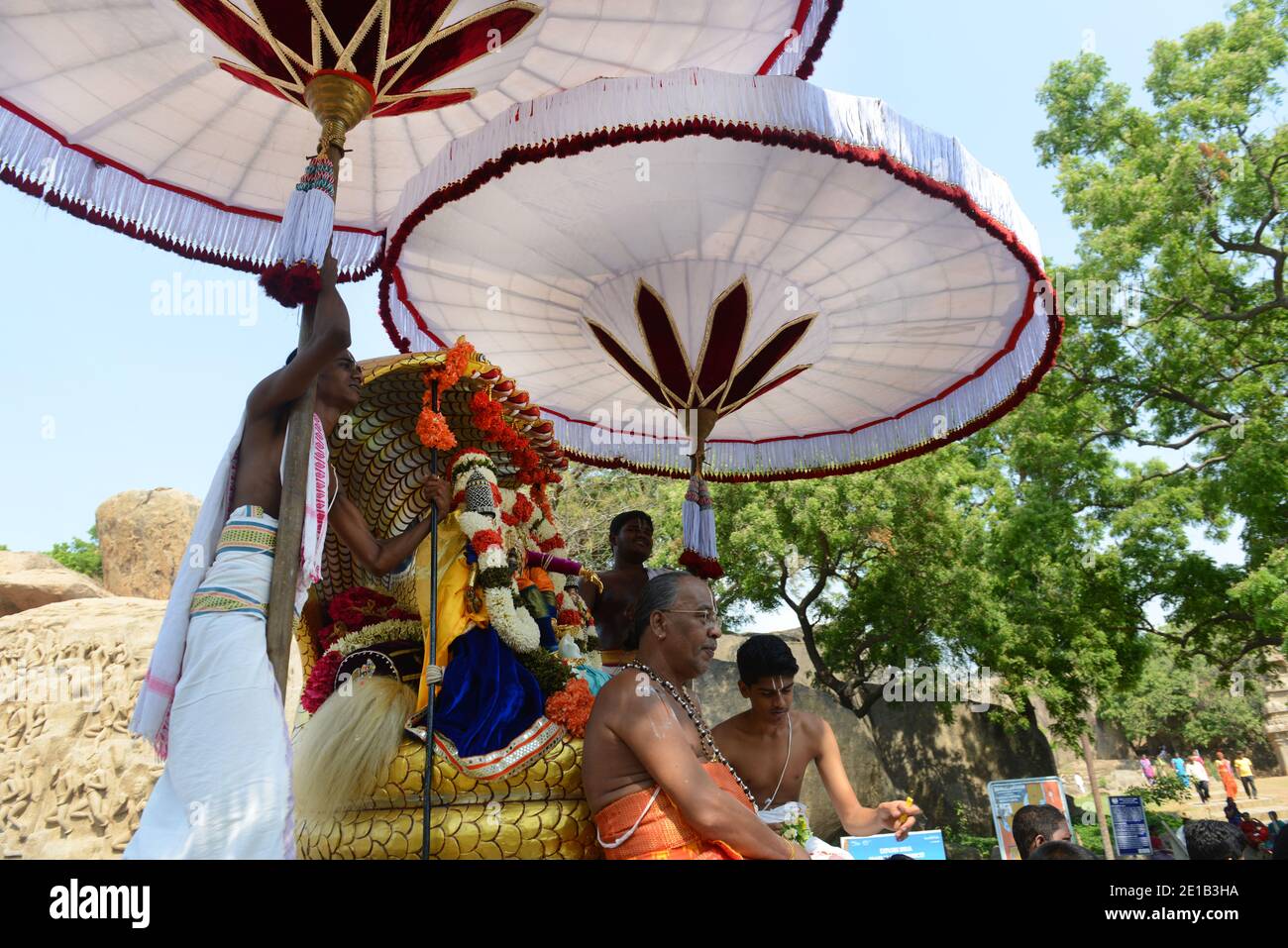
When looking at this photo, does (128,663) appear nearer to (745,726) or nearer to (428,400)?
(428,400)

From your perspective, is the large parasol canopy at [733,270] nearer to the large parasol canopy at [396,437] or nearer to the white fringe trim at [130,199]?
the white fringe trim at [130,199]

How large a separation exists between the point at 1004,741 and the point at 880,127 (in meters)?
17.7

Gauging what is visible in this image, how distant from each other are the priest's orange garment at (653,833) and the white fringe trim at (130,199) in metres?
3.40

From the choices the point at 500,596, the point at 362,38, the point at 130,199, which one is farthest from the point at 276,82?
the point at 500,596

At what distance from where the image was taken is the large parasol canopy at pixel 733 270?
4.96 meters

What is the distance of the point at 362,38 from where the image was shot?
4586mm

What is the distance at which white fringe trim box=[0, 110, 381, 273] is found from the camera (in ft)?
16.9

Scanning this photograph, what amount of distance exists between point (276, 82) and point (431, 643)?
3.03 meters

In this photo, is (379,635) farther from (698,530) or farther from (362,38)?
(698,530)

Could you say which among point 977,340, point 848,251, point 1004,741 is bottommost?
point 1004,741

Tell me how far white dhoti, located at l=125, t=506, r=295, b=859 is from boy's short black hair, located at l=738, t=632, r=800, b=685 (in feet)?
6.48
